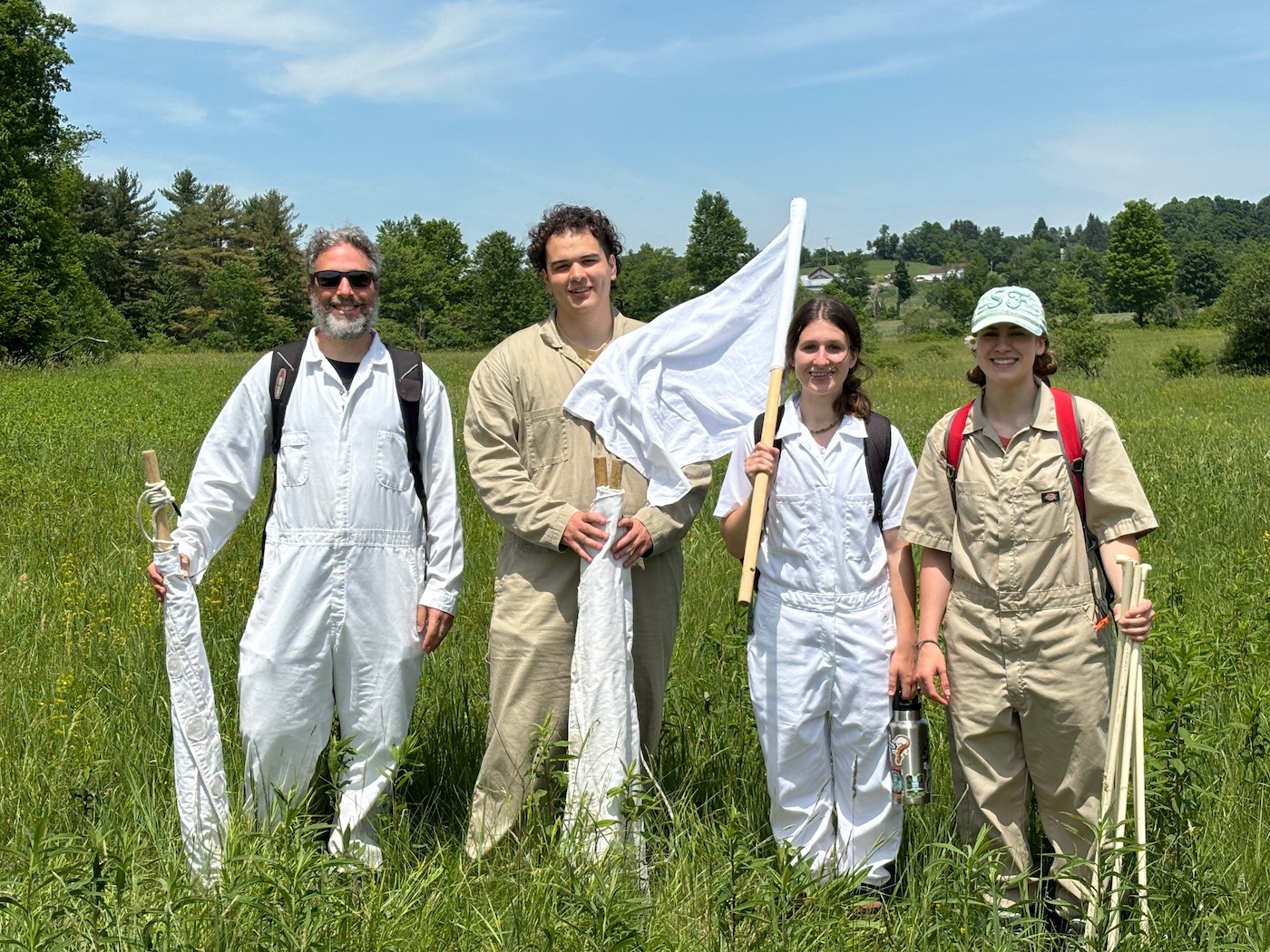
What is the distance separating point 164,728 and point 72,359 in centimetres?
3310

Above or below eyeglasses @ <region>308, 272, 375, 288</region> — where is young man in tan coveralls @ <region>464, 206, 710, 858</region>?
below

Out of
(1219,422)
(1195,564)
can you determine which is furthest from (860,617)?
(1219,422)

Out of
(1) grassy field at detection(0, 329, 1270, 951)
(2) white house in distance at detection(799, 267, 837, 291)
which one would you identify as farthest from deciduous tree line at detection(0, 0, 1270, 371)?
(1) grassy field at detection(0, 329, 1270, 951)

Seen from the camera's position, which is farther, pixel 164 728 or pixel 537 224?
pixel 164 728

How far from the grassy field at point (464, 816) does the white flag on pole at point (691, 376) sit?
1237 millimetres

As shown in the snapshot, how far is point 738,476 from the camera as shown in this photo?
3801 mm

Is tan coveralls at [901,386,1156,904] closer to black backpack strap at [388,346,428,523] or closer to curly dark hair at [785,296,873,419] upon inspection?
curly dark hair at [785,296,873,419]

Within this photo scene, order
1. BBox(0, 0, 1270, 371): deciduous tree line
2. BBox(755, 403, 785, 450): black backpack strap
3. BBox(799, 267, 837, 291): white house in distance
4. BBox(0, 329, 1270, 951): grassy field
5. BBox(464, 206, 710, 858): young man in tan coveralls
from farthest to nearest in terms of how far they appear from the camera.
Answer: BBox(0, 0, 1270, 371): deciduous tree line
BBox(799, 267, 837, 291): white house in distance
BBox(464, 206, 710, 858): young man in tan coveralls
BBox(755, 403, 785, 450): black backpack strap
BBox(0, 329, 1270, 951): grassy field

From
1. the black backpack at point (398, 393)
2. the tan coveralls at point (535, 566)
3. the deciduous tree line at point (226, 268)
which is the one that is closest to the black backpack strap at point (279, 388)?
the black backpack at point (398, 393)

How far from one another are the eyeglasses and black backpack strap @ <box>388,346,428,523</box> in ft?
0.87

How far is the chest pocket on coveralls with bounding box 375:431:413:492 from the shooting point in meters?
3.89

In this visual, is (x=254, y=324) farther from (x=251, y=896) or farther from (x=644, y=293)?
(x=251, y=896)

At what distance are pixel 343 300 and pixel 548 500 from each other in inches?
39.2

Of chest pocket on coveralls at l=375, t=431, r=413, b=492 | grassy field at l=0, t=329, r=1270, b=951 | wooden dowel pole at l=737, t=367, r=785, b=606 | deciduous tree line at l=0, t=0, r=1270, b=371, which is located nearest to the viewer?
grassy field at l=0, t=329, r=1270, b=951
